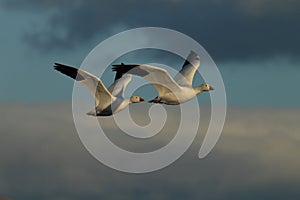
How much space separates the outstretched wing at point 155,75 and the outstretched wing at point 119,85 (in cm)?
884

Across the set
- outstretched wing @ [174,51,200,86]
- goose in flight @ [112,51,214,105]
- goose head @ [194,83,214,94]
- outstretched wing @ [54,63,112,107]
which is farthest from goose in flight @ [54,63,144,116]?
goose head @ [194,83,214,94]

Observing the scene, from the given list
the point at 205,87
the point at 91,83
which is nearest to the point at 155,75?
the point at 91,83

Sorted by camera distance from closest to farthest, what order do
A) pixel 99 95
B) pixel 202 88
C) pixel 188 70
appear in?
1. pixel 99 95
2. pixel 202 88
3. pixel 188 70

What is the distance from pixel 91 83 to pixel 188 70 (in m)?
10.2

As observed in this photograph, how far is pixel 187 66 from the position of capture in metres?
122

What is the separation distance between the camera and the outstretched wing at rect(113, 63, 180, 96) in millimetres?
107762

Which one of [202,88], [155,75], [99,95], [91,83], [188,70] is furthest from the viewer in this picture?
[188,70]

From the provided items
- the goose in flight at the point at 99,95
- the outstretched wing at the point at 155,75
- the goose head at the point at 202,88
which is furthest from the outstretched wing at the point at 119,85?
the outstretched wing at the point at 155,75

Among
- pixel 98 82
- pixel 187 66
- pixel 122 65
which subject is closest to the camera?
pixel 122 65

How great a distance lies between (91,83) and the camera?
11500 cm

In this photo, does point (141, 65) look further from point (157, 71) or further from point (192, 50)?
point (192, 50)

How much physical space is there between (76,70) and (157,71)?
24.1ft

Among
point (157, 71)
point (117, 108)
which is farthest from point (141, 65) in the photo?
point (117, 108)

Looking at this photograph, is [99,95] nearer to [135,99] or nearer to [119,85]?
[135,99]
